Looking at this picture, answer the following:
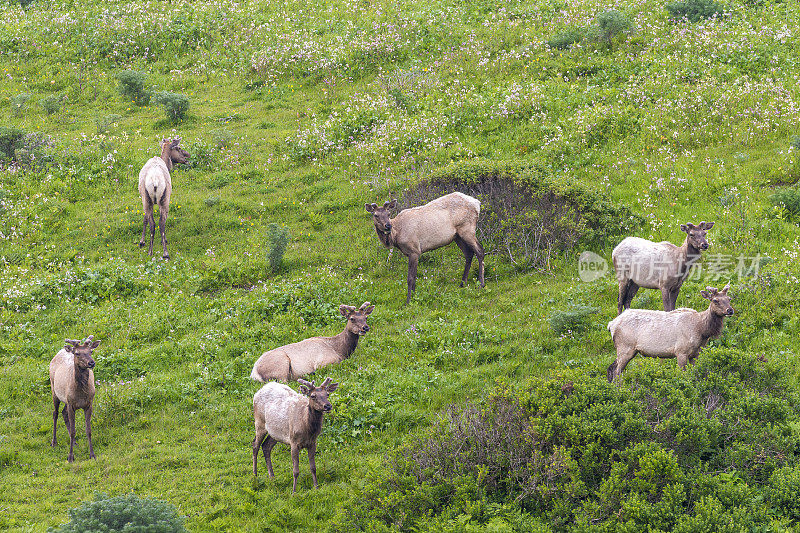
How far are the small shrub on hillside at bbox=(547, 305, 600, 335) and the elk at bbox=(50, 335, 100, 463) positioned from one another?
8461 millimetres

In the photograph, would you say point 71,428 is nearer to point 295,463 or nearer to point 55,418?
point 55,418

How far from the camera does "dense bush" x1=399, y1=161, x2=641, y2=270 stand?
1777cm

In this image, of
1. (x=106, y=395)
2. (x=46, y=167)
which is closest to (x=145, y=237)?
(x=46, y=167)

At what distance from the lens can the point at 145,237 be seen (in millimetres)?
20344

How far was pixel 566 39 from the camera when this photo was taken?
2684 cm

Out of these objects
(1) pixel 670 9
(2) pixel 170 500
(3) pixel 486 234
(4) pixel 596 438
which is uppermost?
(1) pixel 670 9

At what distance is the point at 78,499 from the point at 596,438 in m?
7.74

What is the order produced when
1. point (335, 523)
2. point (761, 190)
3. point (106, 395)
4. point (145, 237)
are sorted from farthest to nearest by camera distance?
point (145, 237) < point (761, 190) < point (106, 395) < point (335, 523)

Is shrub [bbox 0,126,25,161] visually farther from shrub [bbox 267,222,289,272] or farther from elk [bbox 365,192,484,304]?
elk [bbox 365,192,484,304]

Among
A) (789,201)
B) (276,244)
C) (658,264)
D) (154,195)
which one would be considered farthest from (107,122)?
(789,201)

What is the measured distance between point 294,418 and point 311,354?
3.06 meters

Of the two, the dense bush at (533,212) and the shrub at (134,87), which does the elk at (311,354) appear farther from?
the shrub at (134,87)

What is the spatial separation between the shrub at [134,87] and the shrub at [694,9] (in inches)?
782

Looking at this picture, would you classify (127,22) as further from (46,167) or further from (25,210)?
(25,210)
